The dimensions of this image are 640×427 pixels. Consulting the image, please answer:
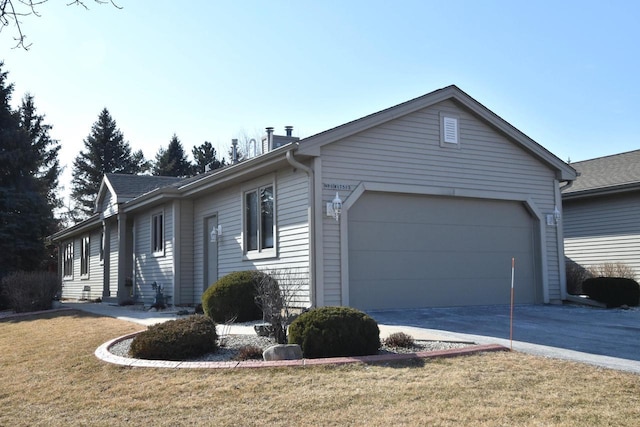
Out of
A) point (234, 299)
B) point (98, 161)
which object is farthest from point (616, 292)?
point (98, 161)

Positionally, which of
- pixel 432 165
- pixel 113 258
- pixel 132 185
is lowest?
pixel 113 258

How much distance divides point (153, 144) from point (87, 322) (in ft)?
157

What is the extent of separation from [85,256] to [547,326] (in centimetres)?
2201

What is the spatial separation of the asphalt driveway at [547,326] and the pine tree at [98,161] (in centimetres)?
4553

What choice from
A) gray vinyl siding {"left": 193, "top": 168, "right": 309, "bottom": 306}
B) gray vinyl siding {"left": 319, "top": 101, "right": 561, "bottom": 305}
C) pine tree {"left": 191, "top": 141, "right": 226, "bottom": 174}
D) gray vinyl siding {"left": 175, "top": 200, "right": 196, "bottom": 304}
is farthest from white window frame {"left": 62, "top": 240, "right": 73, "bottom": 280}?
pine tree {"left": 191, "top": 141, "right": 226, "bottom": 174}

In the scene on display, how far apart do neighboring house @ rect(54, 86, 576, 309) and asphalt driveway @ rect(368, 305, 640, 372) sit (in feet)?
2.71

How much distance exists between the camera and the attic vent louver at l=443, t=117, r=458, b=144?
13547mm

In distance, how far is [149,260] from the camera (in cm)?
1922

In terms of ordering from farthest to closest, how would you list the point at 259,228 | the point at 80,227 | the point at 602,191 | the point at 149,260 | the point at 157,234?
the point at 80,227, the point at 149,260, the point at 157,234, the point at 602,191, the point at 259,228

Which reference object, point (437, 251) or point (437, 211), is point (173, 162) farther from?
point (437, 251)

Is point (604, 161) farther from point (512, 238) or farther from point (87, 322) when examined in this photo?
point (87, 322)

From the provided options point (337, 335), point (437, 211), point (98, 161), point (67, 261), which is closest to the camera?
point (337, 335)

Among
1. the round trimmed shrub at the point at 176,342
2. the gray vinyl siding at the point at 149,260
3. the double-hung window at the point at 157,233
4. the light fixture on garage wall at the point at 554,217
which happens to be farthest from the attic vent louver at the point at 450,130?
the double-hung window at the point at 157,233

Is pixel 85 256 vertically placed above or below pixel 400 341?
above
